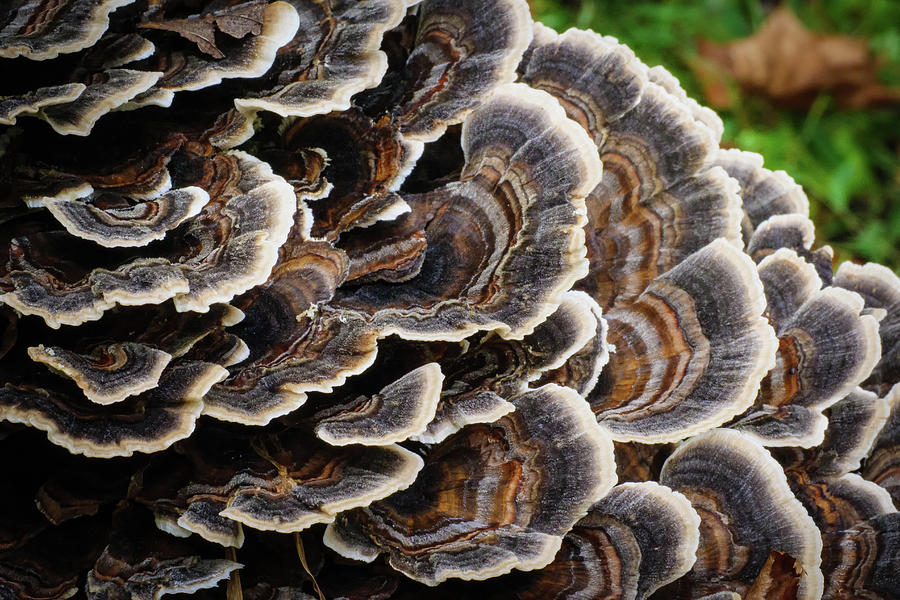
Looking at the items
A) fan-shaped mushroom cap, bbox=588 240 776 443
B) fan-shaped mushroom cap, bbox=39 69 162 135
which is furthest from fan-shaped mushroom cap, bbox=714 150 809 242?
fan-shaped mushroom cap, bbox=39 69 162 135

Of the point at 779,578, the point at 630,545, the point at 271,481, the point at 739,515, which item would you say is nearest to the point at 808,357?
the point at 739,515

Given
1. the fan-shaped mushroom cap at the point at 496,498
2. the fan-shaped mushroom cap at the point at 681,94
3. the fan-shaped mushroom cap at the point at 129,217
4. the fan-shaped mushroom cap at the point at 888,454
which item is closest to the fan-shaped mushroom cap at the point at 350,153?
the fan-shaped mushroom cap at the point at 129,217

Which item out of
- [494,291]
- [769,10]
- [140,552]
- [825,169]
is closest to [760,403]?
[494,291]

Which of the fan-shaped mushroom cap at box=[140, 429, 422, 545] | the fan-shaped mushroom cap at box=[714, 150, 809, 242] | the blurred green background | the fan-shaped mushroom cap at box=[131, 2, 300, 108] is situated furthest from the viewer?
the blurred green background

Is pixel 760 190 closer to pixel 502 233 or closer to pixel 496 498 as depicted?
pixel 502 233

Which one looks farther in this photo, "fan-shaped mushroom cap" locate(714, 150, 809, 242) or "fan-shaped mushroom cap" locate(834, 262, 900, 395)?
"fan-shaped mushroom cap" locate(714, 150, 809, 242)

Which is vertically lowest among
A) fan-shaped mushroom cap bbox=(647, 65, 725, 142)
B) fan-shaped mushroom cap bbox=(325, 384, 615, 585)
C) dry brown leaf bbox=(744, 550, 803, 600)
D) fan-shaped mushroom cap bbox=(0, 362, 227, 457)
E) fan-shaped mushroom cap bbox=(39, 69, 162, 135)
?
fan-shaped mushroom cap bbox=(0, 362, 227, 457)

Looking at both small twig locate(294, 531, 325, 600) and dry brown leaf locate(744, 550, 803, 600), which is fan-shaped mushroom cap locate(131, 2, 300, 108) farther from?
dry brown leaf locate(744, 550, 803, 600)

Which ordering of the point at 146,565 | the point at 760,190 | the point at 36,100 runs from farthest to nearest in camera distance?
1. the point at 760,190
2. the point at 146,565
3. the point at 36,100
